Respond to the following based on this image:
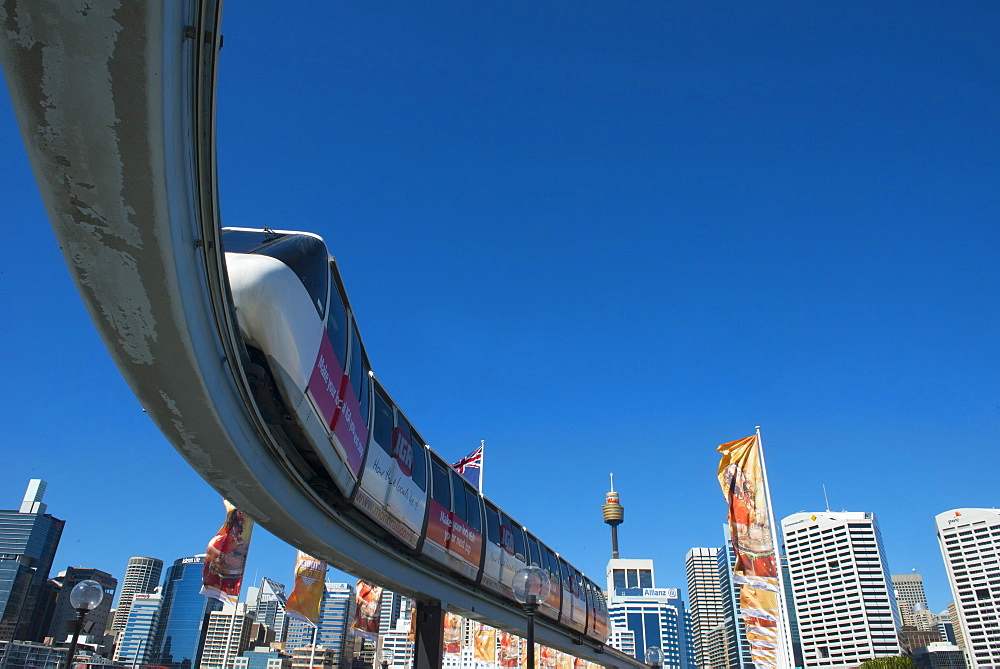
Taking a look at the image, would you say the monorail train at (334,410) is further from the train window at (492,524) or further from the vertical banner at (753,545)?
the vertical banner at (753,545)

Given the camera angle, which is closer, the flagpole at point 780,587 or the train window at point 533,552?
the flagpole at point 780,587

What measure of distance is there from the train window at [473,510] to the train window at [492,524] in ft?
2.33

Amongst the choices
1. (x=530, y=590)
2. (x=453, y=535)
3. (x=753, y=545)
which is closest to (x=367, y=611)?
(x=453, y=535)

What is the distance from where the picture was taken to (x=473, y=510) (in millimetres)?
18453

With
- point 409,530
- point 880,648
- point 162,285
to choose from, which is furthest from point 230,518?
point 880,648

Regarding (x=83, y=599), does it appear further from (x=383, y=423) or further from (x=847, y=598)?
(x=847, y=598)

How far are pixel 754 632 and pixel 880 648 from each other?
198 meters

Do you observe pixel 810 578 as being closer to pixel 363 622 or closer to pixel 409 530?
pixel 363 622

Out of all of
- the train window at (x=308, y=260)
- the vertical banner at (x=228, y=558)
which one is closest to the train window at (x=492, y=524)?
the vertical banner at (x=228, y=558)

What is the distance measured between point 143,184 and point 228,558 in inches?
929

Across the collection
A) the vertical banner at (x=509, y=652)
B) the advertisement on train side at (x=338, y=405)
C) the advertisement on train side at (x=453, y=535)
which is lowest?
the vertical banner at (x=509, y=652)

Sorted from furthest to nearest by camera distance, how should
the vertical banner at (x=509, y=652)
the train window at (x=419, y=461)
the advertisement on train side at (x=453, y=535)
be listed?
the vertical banner at (x=509, y=652), the advertisement on train side at (x=453, y=535), the train window at (x=419, y=461)

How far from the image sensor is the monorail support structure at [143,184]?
4016 millimetres

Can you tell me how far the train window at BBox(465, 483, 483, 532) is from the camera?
18.0m
